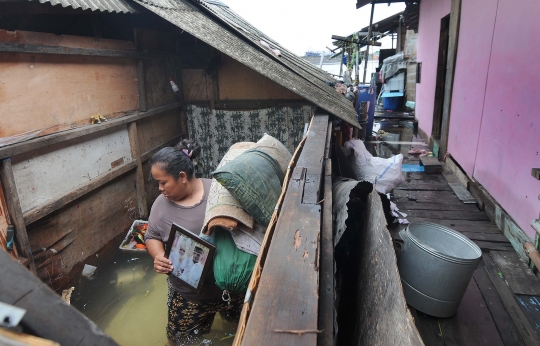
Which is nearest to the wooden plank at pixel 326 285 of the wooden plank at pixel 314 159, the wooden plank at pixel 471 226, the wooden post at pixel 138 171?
the wooden plank at pixel 314 159

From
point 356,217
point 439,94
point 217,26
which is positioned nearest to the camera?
point 356,217

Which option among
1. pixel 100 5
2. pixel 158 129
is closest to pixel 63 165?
pixel 100 5

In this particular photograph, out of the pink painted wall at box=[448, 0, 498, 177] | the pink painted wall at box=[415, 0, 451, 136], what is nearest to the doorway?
the pink painted wall at box=[415, 0, 451, 136]

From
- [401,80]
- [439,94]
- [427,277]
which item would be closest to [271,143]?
[427,277]

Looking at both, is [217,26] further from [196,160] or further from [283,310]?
[283,310]

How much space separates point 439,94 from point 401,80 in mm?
7990

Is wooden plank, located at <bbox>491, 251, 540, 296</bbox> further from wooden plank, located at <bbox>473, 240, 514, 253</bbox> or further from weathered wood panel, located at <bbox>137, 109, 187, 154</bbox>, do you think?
weathered wood panel, located at <bbox>137, 109, 187, 154</bbox>

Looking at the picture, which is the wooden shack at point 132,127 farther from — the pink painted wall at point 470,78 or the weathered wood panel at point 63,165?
the pink painted wall at point 470,78

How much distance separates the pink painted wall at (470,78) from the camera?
513cm

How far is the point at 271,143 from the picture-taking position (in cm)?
A: 297

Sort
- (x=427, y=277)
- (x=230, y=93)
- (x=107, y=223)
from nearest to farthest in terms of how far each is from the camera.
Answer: (x=427, y=277), (x=107, y=223), (x=230, y=93)

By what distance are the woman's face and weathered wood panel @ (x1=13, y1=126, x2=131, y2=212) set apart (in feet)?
5.47

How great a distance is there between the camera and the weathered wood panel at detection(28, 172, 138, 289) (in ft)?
11.7

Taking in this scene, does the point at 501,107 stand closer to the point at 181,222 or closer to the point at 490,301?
the point at 490,301
